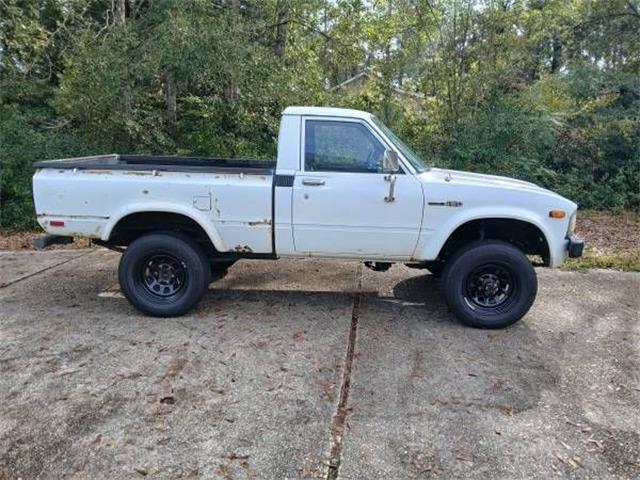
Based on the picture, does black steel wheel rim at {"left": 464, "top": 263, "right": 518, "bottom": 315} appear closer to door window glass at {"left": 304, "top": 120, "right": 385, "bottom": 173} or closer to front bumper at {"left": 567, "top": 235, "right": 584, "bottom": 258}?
front bumper at {"left": 567, "top": 235, "right": 584, "bottom": 258}

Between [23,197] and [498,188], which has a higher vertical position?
[498,188]

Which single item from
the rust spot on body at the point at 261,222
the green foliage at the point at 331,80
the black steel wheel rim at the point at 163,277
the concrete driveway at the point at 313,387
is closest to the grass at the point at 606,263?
the concrete driveway at the point at 313,387

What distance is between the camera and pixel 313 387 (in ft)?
11.2

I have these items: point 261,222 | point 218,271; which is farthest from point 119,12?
point 261,222

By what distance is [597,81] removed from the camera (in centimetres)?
1171

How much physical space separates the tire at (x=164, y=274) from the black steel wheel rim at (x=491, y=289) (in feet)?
7.58

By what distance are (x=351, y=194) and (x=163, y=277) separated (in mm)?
1842

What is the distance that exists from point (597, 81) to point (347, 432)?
38.5 ft

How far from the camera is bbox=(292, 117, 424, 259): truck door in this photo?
4277 mm

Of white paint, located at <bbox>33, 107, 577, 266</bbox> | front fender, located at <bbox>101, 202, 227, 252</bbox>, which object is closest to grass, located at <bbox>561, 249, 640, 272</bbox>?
white paint, located at <bbox>33, 107, 577, 266</bbox>

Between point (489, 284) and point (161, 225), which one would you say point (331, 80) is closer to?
point (161, 225)

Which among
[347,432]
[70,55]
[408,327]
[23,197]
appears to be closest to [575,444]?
[347,432]

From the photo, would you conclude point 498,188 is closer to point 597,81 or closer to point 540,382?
point 540,382

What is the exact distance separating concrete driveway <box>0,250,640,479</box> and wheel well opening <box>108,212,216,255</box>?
71 centimetres
